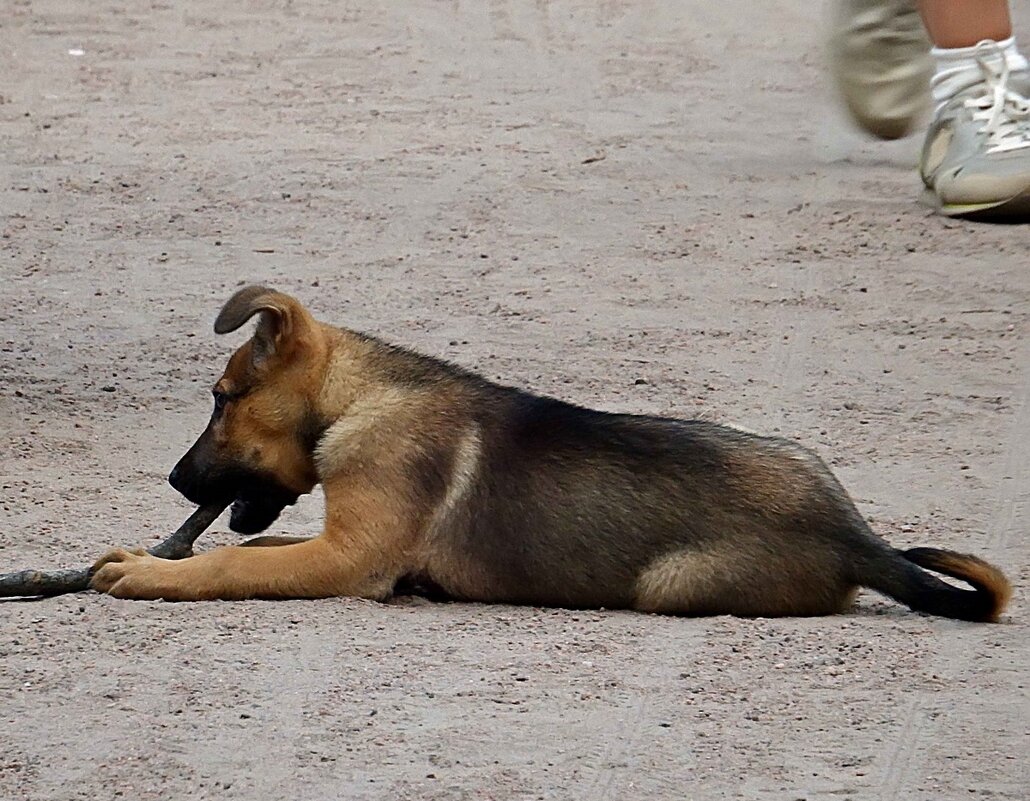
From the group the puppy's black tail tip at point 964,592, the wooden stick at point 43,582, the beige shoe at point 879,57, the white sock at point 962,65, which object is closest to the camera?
the puppy's black tail tip at point 964,592

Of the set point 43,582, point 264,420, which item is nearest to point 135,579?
point 43,582

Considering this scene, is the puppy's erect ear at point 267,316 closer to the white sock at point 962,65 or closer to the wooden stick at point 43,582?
the wooden stick at point 43,582

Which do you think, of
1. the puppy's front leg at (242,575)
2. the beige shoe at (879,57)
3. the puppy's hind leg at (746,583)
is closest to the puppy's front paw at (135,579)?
the puppy's front leg at (242,575)

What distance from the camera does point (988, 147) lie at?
838cm

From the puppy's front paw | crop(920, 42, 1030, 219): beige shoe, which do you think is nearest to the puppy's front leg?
the puppy's front paw

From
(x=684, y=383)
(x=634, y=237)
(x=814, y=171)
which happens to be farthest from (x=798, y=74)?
(x=684, y=383)

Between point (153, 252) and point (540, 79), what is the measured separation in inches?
146

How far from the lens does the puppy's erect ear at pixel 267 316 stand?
4.85 metres

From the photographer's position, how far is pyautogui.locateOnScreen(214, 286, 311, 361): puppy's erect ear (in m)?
4.85

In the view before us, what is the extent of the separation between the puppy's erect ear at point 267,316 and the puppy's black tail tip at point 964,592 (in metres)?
1.65

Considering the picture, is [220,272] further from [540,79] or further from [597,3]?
[597,3]

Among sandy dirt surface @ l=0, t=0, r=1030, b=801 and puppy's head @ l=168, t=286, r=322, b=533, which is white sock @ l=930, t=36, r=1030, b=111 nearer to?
sandy dirt surface @ l=0, t=0, r=1030, b=801

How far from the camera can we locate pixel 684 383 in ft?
22.0

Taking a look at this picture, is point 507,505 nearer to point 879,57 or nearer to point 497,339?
point 497,339
